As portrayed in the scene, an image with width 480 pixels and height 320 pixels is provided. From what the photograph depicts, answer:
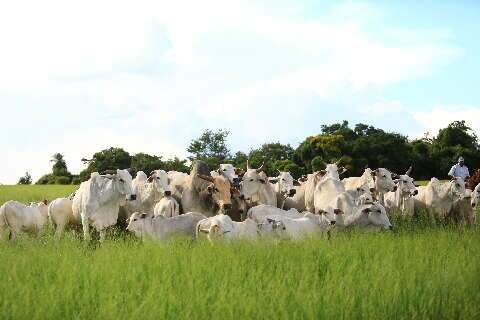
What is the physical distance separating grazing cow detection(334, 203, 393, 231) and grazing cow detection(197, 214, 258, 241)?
87.7 inches

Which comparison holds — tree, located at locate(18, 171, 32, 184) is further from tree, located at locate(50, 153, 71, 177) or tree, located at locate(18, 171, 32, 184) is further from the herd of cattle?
the herd of cattle

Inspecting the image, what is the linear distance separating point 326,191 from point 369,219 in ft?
8.10

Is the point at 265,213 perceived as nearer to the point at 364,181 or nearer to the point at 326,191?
the point at 326,191

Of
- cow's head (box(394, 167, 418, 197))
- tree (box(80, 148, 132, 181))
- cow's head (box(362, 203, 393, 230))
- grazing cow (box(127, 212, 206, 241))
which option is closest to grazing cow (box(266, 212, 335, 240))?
cow's head (box(362, 203, 393, 230))

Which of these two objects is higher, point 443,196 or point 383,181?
point 383,181

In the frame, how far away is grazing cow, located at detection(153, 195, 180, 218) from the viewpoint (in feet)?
42.2

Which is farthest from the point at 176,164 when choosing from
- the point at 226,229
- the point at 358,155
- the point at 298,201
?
the point at 226,229

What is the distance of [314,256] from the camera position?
340 inches

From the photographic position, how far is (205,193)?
1354cm

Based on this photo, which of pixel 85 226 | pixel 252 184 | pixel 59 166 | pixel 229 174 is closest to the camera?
pixel 85 226

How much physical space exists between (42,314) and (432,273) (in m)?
4.21

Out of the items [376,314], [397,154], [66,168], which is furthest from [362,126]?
[376,314]

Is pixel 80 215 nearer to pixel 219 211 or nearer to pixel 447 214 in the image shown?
pixel 219 211

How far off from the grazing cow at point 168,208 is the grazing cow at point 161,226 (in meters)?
1.51
